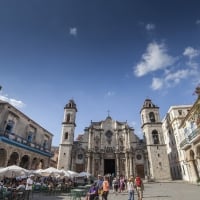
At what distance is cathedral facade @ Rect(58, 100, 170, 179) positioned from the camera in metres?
30.8

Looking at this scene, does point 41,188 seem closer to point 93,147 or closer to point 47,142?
point 47,142

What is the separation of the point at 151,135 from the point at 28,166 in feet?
74.6

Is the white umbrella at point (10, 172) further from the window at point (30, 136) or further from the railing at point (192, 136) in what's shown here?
the railing at point (192, 136)

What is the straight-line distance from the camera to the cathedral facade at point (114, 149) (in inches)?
→ 1214

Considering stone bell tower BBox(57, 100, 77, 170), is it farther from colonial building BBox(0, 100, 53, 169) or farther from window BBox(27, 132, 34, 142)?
window BBox(27, 132, 34, 142)

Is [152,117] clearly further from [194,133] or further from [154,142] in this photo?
[194,133]

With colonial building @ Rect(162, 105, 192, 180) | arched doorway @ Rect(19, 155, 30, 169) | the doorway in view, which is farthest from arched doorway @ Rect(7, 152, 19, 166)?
colonial building @ Rect(162, 105, 192, 180)

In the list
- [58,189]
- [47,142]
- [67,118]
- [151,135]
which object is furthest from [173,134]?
[58,189]

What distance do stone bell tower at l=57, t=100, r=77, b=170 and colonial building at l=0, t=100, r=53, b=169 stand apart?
2.77 metres

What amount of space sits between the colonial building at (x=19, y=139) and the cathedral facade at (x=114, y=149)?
15.7 ft

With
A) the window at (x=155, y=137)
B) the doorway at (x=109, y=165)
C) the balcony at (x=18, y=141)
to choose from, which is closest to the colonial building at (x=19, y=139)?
the balcony at (x=18, y=141)

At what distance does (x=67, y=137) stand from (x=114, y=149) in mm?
9764

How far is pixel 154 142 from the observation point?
32.8 metres

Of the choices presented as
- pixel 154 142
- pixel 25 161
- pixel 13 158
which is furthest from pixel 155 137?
pixel 13 158
